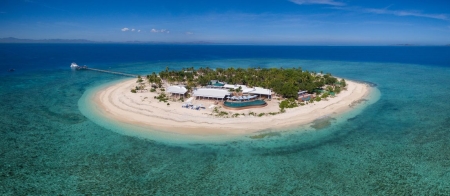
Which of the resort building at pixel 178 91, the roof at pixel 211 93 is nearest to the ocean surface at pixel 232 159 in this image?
the resort building at pixel 178 91

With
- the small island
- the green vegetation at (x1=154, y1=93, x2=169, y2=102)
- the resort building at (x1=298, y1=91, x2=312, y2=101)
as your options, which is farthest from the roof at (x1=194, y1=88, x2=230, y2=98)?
the resort building at (x1=298, y1=91, x2=312, y2=101)

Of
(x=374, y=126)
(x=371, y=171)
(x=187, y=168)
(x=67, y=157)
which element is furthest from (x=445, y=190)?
(x=67, y=157)

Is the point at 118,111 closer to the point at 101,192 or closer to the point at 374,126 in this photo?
the point at 101,192

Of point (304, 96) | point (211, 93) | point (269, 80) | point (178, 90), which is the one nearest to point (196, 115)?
point (211, 93)

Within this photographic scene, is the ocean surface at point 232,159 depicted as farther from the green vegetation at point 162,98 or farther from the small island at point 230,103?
the green vegetation at point 162,98

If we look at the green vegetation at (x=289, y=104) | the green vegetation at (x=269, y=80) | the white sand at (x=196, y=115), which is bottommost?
the white sand at (x=196, y=115)

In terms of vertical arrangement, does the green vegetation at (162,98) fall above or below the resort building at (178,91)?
below

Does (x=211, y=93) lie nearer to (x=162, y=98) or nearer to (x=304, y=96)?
(x=162, y=98)

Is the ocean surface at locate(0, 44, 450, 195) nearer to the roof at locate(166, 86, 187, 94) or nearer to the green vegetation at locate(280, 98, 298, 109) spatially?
the green vegetation at locate(280, 98, 298, 109)
